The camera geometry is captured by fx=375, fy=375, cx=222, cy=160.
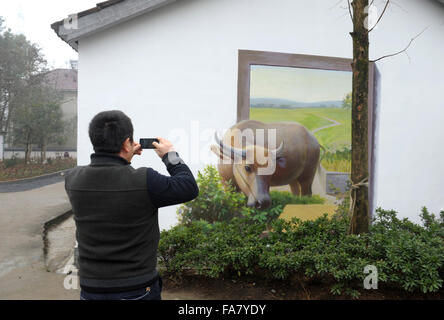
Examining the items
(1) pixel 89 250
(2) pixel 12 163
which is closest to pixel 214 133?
(1) pixel 89 250

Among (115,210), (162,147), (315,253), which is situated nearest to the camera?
(115,210)

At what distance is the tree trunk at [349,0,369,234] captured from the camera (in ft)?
14.5

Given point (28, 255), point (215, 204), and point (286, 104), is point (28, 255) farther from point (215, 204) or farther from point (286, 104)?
point (286, 104)

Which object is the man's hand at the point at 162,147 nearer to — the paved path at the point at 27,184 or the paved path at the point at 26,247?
the paved path at the point at 26,247

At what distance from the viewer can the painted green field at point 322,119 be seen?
5.93 m

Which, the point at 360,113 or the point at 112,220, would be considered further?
the point at 360,113

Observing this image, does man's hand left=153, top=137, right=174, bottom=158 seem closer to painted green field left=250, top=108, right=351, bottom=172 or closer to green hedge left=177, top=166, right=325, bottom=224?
green hedge left=177, top=166, right=325, bottom=224

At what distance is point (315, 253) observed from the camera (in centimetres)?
435

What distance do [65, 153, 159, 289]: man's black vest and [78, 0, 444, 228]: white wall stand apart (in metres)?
3.38

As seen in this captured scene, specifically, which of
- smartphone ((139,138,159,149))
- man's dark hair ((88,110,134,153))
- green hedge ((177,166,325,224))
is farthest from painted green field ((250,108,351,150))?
man's dark hair ((88,110,134,153))

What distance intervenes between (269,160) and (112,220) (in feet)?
13.1

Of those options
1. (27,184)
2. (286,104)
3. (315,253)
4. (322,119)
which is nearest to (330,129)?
(322,119)

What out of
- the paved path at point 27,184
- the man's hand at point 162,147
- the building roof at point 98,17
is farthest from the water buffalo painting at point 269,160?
the paved path at point 27,184

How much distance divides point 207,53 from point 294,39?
1.43 meters
